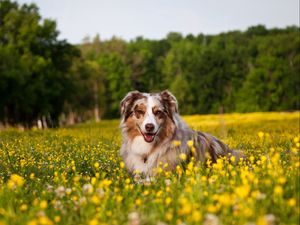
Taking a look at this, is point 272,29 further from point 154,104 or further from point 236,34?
point 154,104

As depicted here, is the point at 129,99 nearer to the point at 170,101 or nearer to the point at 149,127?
the point at 170,101

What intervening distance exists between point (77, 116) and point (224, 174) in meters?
90.8

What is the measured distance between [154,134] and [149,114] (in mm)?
383

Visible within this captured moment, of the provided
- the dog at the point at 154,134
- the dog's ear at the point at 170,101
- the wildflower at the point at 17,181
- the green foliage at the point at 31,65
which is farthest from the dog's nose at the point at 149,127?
the green foliage at the point at 31,65

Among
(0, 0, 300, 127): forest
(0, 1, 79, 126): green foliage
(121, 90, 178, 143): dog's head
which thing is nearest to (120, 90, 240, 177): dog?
(121, 90, 178, 143): dog's head

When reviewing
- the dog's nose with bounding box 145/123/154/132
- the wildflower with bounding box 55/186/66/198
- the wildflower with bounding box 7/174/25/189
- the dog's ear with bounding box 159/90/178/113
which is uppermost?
the dog's ear with bounding box 159/90/178/113

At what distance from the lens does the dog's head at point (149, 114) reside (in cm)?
857

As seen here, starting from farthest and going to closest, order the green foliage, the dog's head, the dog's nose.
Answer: the green foliage, the dog's head, the dog's nose

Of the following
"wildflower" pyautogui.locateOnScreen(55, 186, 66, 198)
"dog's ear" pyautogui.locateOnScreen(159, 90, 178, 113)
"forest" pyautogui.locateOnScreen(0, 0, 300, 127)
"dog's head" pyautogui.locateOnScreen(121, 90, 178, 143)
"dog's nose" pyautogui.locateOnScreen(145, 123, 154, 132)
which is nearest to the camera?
"wildflower" pyautogui.locateOnScreen(55, 186, 66, 198)

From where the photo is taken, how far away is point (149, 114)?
861 centimetres

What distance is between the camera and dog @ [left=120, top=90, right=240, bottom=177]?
28.3 ft

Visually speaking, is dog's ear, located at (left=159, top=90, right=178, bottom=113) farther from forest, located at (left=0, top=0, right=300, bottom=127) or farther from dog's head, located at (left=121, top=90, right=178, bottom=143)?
forest, located at (left=0, top=0, right=300, bottom=127)

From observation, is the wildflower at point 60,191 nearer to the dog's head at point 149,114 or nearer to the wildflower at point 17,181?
the wildflower at point 17,181

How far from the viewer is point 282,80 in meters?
91.4
